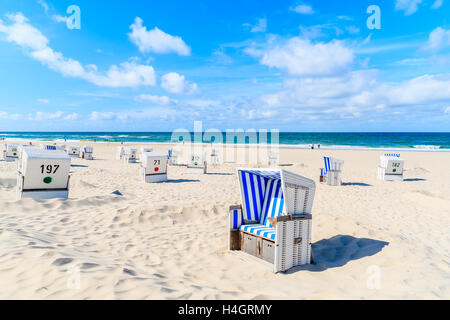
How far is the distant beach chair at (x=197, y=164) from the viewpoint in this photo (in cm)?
1548

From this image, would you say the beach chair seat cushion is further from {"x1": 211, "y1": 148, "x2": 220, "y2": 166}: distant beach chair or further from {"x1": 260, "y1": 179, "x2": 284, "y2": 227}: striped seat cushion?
{"x1": 211, "y1": 148, "x2": 220, "y2": 166}: distant beach chair

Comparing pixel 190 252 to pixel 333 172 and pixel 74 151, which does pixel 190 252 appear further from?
pixel 74 151

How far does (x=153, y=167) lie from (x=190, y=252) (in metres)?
7.69

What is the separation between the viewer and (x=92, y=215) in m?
6.57

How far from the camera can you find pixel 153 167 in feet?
39.8

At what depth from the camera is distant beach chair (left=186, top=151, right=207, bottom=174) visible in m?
15.5

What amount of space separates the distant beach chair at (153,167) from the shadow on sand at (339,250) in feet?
26.8

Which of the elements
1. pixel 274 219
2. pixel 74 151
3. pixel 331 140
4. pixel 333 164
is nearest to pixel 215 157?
pixel 333 164

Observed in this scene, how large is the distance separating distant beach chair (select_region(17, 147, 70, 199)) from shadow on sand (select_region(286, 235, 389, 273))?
253 inches

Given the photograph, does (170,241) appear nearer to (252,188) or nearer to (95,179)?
(252,188)

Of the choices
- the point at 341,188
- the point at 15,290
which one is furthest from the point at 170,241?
the point at 341,188

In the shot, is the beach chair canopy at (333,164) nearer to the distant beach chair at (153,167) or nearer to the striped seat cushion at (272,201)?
the distant beach chair at (153,167)

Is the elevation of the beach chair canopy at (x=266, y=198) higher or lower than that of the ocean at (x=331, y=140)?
lower

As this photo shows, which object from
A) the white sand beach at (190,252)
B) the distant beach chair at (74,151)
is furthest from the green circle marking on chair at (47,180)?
the distant beach chair at (74,151)
